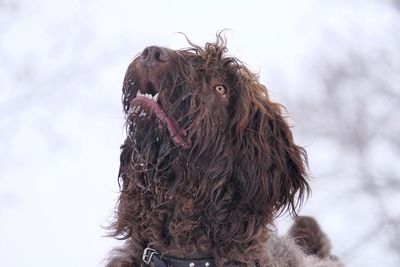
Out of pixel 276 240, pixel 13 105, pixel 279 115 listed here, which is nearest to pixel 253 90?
pixel 279 115

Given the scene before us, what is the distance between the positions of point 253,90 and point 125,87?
0.68 m

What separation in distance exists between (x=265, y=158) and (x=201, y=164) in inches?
13.7

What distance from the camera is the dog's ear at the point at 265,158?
3.72m

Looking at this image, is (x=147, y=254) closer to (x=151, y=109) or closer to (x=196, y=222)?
(x=196, y=222)

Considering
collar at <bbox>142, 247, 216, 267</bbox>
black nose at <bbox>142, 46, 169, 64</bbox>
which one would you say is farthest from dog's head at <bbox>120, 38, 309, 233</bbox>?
collar at <bbox>142, 247, 216, 267</bbox>

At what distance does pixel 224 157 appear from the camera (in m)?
3.68

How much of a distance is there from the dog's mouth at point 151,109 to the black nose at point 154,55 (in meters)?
0.11

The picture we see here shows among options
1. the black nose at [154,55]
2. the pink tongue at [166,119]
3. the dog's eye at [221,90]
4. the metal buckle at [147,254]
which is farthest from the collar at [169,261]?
the black nose at [154,55]

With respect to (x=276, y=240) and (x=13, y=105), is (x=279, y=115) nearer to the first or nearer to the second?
(x=276, y=240)

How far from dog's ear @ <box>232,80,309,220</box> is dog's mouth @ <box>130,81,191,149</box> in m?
0.36

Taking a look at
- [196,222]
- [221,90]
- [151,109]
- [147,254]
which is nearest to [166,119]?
[151,109]

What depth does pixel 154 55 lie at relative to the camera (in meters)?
3.43

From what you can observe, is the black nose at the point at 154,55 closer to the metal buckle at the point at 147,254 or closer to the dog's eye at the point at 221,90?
the dog's eye at the point at 221,90

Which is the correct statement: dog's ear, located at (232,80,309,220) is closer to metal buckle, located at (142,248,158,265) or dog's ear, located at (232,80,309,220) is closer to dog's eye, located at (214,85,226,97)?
dog's eye, located at (214,85,226,97)
